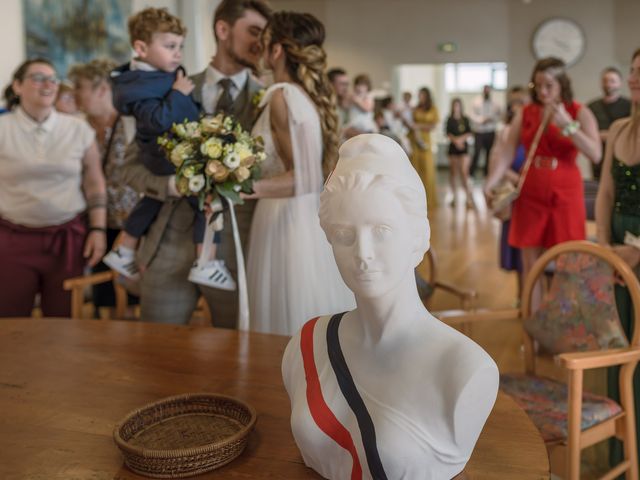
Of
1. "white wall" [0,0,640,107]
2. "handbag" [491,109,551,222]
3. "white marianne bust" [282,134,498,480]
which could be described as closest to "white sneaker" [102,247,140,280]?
"white marianne bust" [282,134,498,480]

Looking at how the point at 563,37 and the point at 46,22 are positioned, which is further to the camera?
the point at 563,37

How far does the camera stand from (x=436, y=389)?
44.0 inches

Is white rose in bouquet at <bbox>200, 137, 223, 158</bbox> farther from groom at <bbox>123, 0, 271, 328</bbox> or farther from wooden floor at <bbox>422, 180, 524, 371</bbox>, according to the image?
wooden floor at <bbox>422, 180, 524, 371</bbox>

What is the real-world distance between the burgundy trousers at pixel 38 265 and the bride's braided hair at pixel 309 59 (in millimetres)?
1562

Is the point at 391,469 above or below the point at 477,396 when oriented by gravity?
below

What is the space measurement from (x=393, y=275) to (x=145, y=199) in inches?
69.0

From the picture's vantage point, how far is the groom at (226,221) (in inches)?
102

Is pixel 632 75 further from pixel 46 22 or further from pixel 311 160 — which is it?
pixel 46 22

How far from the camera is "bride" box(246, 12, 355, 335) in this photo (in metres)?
2.35

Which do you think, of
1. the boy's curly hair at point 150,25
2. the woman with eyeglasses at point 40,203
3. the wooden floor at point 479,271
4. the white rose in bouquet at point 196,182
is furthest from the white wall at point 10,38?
the white rose in bouquet at point 196,182

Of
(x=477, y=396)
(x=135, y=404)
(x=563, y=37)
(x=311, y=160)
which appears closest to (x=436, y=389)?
(x=477, y=396)

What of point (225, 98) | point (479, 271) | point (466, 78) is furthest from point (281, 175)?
point (466, 78)

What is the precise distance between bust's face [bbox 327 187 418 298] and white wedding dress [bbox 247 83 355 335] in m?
1.18

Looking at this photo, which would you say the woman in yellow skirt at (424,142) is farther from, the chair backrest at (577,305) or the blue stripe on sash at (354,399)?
the blue stripe on sash at (354,399)
